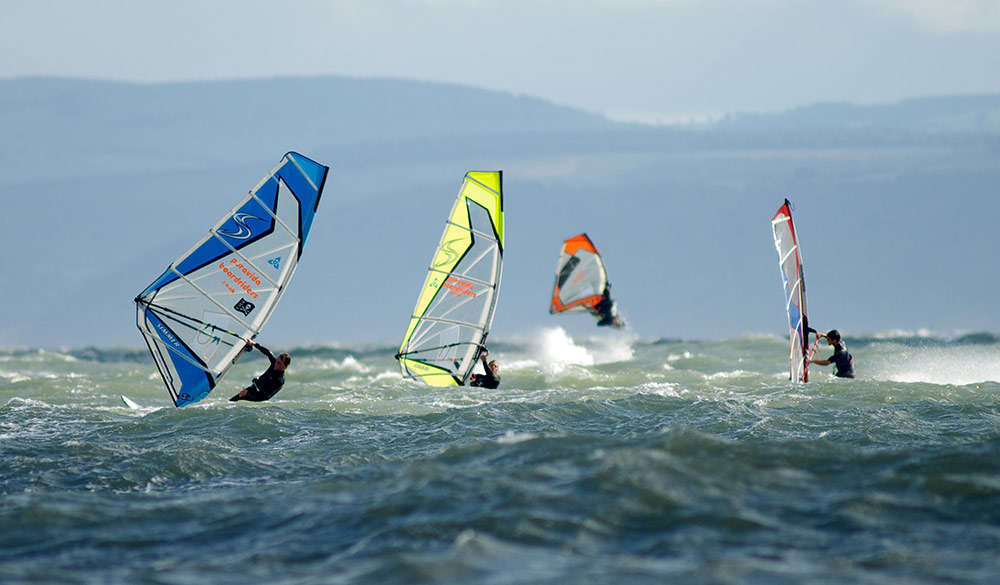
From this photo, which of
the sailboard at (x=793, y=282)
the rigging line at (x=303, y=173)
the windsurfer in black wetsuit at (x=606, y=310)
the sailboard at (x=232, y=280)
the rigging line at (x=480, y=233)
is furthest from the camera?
the windsurfer in black wetsuit at (x=606, y=310)

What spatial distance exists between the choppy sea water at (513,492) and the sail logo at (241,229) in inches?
81.7

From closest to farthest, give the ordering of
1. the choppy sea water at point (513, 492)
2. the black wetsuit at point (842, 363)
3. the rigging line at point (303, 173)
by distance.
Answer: the choppy sea water at point (513, 492) < the rigging line at point (303, 173) < the black wetsuit at point (842, 363)

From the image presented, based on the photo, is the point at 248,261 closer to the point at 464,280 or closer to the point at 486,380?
the point at 464,280

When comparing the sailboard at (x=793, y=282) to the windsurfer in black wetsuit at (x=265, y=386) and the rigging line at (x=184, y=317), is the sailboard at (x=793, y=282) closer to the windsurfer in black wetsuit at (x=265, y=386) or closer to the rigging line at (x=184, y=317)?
the windsurfer in black wetsuit at (x=265, y=386)

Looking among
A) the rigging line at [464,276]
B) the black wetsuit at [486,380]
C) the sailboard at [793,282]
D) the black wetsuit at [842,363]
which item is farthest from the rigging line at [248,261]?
the black wetsuit at [842,363]

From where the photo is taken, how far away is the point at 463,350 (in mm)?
13516

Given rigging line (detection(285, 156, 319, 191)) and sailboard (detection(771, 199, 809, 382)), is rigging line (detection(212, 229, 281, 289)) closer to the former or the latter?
rigging line (detection(285, 156, 319, 191))

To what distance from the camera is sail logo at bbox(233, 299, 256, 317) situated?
11617 millimetres

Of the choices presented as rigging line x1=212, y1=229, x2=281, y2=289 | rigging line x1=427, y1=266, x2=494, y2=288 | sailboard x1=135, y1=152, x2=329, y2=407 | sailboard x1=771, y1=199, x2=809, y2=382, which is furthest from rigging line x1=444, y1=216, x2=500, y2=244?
sailboard x1=771, y1=199, x2=809, y2=382

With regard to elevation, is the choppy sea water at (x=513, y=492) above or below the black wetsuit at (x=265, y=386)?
below

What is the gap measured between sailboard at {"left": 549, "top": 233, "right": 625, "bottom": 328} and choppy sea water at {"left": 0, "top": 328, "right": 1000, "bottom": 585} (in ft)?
41.4

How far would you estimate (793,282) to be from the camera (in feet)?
42.4

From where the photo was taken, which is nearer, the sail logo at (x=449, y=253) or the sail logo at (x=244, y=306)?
the sail logo at (x=244, y=306)

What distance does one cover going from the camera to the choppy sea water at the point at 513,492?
5.68m
